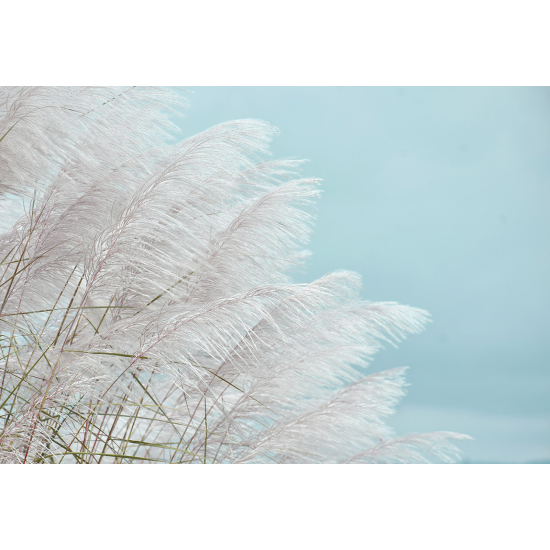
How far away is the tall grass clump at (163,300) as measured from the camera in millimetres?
1220

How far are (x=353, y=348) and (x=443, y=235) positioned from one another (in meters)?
1.50

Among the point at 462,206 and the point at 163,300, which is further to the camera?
the point at 462,206

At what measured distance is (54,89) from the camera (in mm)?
1570

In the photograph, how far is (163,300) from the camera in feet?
4.99

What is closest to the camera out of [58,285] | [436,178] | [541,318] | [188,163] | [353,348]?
[188,163]

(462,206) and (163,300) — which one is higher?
(462,206)

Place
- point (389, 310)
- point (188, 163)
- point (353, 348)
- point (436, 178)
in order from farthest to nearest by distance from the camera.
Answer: point (436, 178)
point (353, 348)
point (389, 310)
point (188, 163)

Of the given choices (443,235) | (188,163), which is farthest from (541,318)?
(188,163)

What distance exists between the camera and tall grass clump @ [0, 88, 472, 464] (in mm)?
1220

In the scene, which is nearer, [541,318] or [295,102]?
[541,318]
